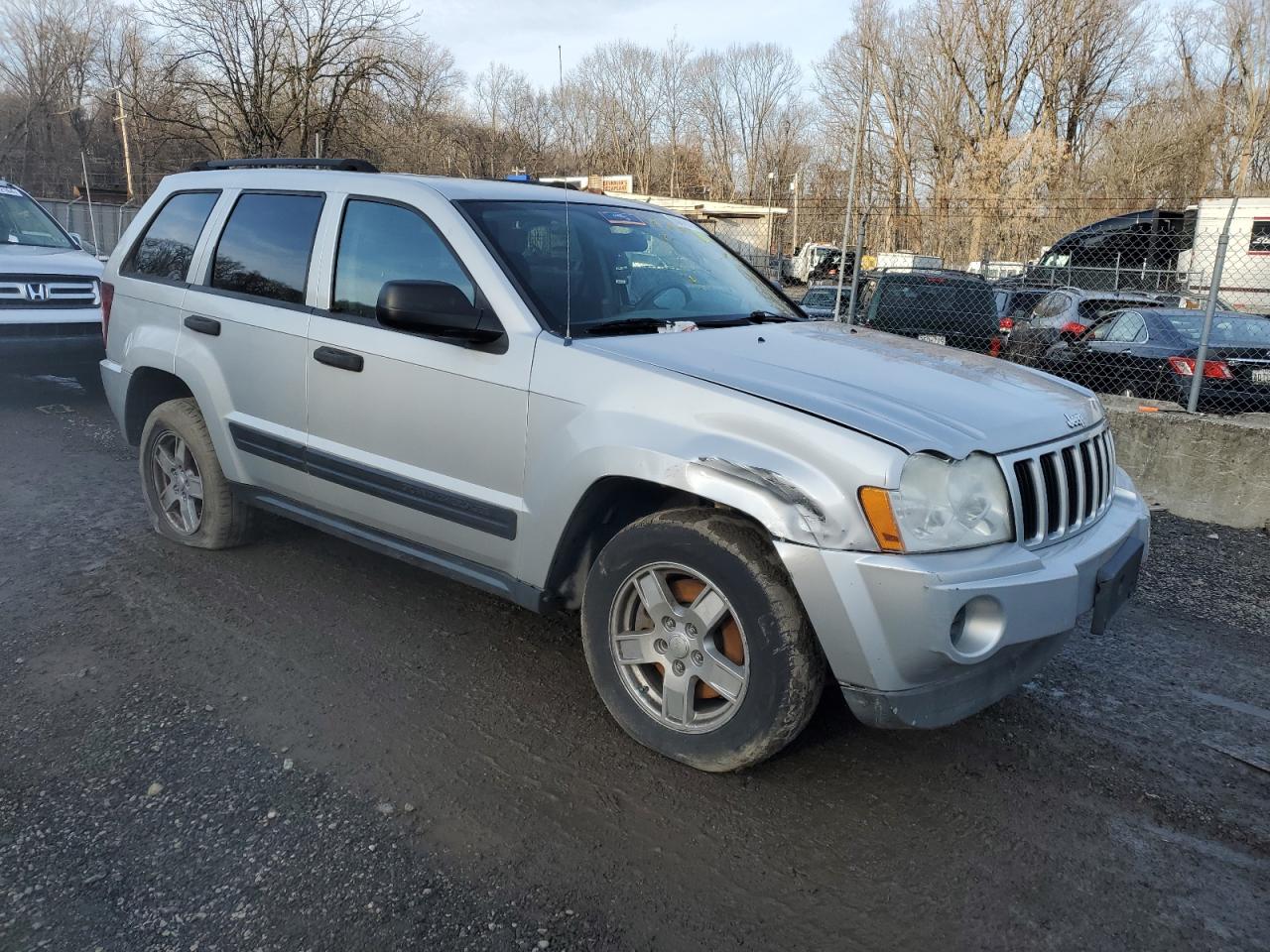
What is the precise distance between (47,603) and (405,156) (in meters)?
19.2

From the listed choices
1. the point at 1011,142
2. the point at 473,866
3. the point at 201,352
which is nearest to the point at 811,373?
the point at 473,866

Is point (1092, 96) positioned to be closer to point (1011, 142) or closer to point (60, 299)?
point (1011, 142)

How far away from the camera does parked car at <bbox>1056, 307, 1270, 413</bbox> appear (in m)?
8.44

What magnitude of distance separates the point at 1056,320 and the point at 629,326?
31.5 ft

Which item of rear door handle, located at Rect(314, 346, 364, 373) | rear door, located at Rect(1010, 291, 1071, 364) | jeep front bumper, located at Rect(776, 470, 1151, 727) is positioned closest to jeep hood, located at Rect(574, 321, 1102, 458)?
jeep front bumper, located at Rect(776, 470, 1151, 727)

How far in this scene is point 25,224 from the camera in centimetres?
936

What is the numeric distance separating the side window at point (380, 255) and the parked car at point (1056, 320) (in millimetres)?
7994

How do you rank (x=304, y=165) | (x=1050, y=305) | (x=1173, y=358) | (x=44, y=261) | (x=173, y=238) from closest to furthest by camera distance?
(x=304, y=165)
(x=173, y=238)
(x=44, y=261)
(x=1173, y=358)
(x=1050, y=305)

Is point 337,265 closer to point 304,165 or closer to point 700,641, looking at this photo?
point 304,165

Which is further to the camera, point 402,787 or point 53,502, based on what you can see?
point 53,502

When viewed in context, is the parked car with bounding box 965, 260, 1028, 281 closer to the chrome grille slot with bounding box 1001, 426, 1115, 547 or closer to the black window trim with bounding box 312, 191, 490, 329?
the chrome grille slot with bounding box 1001, 426, 1115, 547

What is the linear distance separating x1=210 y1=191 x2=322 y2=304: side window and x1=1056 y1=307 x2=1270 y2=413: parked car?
22.8 ft

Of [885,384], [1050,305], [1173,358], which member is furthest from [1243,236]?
[885,384]

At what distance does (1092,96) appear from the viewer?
37.5 metres
